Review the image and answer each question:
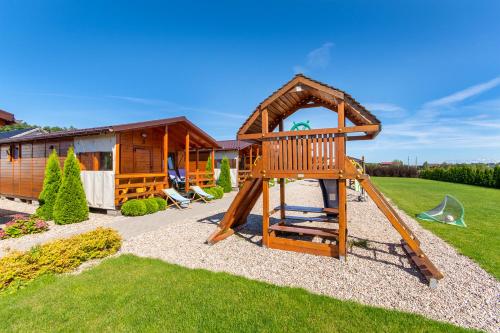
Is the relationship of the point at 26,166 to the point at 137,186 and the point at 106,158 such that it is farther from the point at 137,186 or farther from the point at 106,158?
the point at 137,186

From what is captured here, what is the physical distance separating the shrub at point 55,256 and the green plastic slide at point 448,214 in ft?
33.2

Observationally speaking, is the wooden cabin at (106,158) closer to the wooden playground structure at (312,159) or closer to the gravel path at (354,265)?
the gravel path at (354,265)

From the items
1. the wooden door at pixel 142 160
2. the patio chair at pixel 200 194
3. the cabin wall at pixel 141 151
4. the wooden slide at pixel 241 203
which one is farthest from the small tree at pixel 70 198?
the wooden slide at pixel 241 203

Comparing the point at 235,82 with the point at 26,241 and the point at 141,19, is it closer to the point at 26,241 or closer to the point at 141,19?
the point at 141,19

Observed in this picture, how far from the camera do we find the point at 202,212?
33.2 ft

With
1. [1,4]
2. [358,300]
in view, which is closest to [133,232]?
[358,300]

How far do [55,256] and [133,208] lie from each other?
16.3 ft

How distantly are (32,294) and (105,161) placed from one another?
7.96 m

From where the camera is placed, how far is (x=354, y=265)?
4.64 m

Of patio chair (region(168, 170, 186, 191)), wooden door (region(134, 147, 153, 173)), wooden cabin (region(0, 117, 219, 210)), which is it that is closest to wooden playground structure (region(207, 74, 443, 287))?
wooden cabin (region(0, 117, 219, 210))

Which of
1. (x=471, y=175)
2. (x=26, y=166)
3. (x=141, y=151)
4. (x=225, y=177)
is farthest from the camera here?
(x=471, y=175)

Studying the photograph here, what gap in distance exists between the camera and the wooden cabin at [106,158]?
949 cm

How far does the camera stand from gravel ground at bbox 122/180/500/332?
10.8 ft

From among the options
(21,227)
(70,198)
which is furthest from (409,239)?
(70,198)
